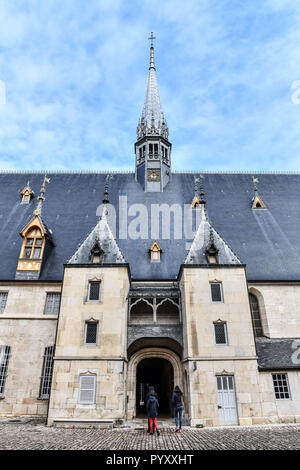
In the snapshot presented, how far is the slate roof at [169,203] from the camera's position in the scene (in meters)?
21.3

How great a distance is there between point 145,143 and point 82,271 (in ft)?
59.3

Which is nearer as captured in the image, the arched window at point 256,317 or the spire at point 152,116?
the arched window at point 256,317

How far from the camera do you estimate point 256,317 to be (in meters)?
20.1

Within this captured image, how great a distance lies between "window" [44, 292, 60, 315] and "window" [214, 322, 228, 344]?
9.89 meters

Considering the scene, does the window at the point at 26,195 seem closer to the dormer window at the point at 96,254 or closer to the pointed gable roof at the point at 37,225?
the pointed gable roof at the point at 37,225

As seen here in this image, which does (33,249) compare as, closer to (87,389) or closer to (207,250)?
(87,389)

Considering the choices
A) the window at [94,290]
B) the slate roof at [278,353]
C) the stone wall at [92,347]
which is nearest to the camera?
the stone wall at [92,347]

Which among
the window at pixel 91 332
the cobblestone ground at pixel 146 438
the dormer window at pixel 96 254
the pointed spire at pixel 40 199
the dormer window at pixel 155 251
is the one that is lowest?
the cobblestone ground at pixel 146 438

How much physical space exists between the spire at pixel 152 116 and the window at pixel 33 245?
16987mm

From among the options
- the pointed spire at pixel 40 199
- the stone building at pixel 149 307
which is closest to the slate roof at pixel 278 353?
the stone building at pixel 149 307

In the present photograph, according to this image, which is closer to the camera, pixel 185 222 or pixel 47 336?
pixel 47 336
